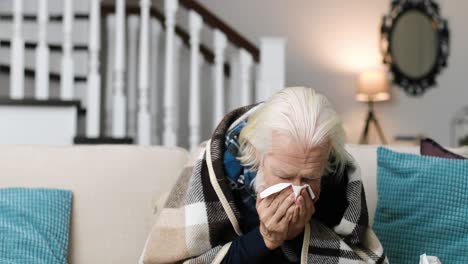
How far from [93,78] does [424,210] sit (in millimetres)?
2235

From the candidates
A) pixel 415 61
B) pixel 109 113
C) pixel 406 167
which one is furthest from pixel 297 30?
pixel 406 167

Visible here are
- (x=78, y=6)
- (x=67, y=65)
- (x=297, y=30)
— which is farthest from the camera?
(x=297, y=30)

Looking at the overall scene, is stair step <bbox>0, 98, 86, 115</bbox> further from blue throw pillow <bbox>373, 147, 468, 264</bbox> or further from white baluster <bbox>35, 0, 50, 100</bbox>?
blue throw pillow <bbox>373, 147, 468, 264</bbox>

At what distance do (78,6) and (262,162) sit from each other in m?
2.73

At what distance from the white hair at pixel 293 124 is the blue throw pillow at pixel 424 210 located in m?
0.39

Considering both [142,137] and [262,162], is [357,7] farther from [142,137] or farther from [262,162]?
[262,162]

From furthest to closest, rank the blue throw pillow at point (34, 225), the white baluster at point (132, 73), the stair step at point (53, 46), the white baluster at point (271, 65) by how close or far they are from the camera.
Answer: the white baluster at point (132, 73) < the stair step at point (53, 46) < the white baluster at point (271, 65) < the blue throw pillow at point (34, 225)

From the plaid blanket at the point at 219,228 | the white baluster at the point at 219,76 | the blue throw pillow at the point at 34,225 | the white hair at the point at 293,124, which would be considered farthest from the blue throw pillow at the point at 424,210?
the white baluster at the point at 219,76

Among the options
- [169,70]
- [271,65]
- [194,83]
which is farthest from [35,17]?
[271,65]

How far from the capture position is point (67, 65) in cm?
344

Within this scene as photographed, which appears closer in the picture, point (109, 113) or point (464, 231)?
point (464, 231)

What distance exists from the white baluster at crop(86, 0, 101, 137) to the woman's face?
225 cm

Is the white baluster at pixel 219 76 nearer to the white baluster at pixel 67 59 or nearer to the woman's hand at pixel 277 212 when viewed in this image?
the white baluster at pixel 67 59

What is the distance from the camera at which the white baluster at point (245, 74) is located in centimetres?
351
